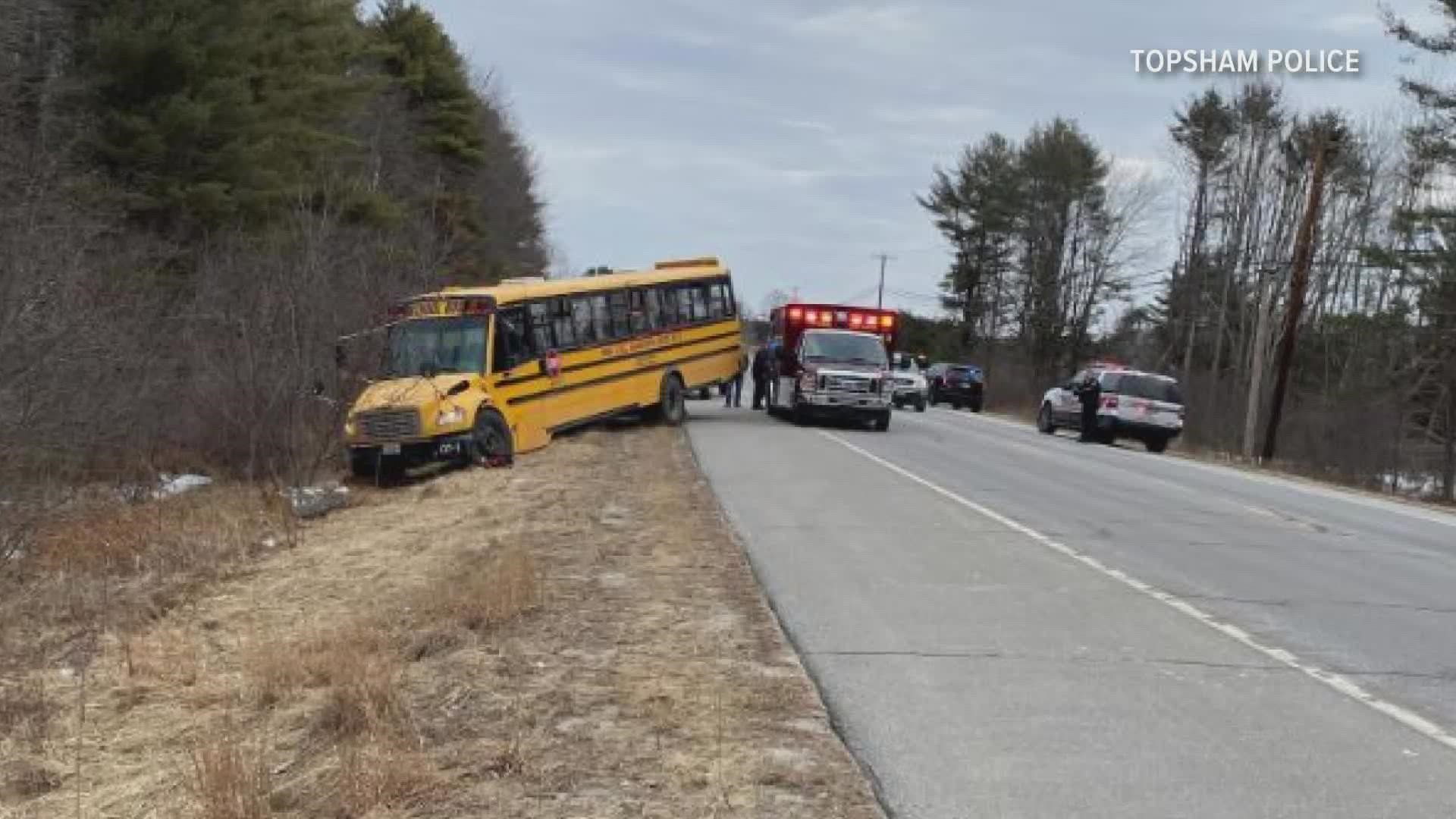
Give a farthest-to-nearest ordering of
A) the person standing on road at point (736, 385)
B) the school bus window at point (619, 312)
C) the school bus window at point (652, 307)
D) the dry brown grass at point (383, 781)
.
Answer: the person standing on road at point (736, 385) < the school bus window at point (652, 307) < the school bus window at point (619, 312) < the dry brown grass at point (383, 781)

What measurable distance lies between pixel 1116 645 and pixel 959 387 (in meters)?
48.1

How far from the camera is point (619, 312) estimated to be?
81.6 feet

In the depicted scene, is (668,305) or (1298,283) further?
(1298,283)

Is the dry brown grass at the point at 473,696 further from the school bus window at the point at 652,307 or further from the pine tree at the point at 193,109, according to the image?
the pine tree at the point at 193,109

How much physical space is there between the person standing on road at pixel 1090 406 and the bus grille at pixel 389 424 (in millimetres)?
19309

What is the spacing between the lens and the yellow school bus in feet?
62.2

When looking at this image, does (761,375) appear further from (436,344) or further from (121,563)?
(121,563)

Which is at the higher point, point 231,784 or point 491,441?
point 491,441

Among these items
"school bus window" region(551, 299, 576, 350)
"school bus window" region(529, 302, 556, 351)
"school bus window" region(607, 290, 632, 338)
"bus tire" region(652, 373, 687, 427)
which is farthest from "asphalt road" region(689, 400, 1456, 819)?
"bus tire" region(652, 373, 687, 427)

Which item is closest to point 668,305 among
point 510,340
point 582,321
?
point 582,321

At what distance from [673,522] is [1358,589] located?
20.0ft

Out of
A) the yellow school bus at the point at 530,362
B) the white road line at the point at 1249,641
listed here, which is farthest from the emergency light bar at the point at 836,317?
the white road line at the point at 1249,641

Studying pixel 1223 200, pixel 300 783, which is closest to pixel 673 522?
pixel 300 783

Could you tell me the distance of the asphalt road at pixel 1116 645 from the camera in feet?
18.2
